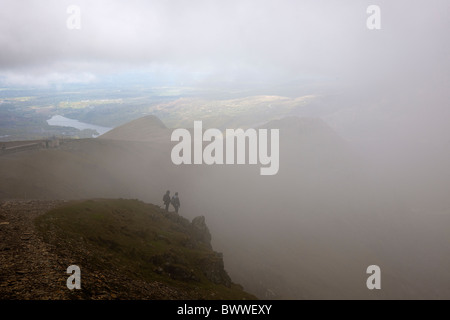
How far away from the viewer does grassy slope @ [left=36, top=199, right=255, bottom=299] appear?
1895 centimetres

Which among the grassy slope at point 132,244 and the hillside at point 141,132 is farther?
the hillside at point 141,132

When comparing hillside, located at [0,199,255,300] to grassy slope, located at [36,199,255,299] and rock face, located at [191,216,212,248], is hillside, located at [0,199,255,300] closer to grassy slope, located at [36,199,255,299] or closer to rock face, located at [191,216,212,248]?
grassy slope, located at [36,199,255,299]

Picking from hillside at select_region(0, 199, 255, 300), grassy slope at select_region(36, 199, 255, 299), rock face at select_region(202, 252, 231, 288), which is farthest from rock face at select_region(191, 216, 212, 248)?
rock face at select_region(202, 252, 231, 288)

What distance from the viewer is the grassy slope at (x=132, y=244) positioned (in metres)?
19.0

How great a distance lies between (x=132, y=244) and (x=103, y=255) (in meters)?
4.97

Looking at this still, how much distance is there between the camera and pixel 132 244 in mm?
23953

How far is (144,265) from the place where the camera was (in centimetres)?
2162

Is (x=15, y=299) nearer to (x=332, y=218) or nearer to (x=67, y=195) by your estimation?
(x=67, y=195)

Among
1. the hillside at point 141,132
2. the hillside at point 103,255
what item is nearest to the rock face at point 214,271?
the hillside at point 103,255

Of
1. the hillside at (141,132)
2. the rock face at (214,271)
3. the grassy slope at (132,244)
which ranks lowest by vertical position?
the rock face at (214,271)

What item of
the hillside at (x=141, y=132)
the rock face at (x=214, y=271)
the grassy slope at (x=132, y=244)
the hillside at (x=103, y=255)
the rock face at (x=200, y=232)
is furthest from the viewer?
the hillside at (x=141, y=132)

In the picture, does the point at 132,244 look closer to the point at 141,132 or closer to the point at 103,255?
the point at 103,255

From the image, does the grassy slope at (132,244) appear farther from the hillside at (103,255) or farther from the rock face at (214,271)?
the rock face at (214,271)
